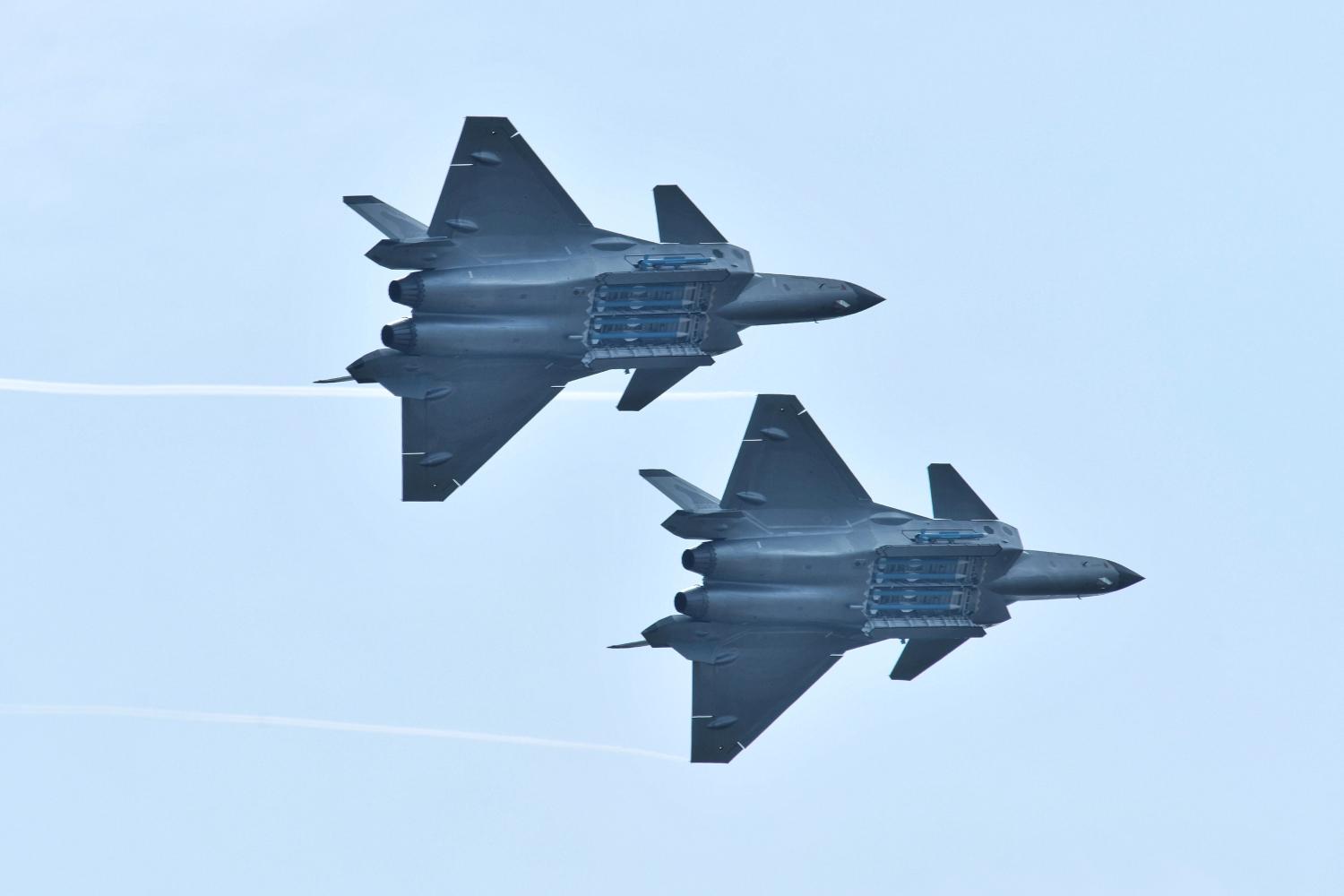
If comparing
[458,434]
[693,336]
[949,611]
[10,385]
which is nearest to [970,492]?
[949,611]

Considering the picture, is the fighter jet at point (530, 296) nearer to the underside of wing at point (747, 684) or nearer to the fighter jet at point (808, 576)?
the fighter jet at point (808, 576)

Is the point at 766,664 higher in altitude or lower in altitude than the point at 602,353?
lower

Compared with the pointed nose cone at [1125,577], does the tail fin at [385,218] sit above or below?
above

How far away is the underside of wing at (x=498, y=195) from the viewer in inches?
2490

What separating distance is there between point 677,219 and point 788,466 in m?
6.23

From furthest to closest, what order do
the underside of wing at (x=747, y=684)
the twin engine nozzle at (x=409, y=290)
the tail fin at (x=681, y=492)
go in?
the underside of wing at (x=747, y=684) < the tail fin at (x=681, y=492) < the twin engine nozzle at (x=409, y=290)

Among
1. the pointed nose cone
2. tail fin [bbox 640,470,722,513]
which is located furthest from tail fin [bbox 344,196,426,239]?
the pointed nose cone

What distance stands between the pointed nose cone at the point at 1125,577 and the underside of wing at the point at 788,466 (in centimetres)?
620

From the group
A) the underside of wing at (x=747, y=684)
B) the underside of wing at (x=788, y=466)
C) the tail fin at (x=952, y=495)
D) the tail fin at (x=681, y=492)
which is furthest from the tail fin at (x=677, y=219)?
the underside of wing at (x=747, y=684)

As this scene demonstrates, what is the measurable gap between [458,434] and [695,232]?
715 cm

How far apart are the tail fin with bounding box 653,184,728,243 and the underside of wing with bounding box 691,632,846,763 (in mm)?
9266

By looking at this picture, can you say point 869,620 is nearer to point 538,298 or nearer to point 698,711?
point 698,711

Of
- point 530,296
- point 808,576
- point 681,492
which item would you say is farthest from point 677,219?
point 808,576

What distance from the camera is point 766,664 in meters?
66.8
